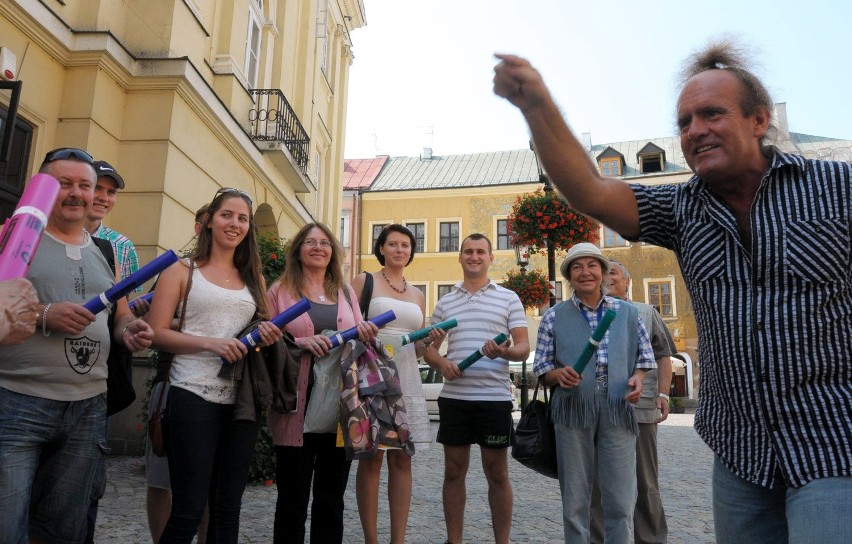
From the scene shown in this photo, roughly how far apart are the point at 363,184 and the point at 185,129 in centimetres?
3112

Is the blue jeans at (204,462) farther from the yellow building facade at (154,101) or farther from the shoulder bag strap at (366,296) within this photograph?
the yellow building facade at (154,101)

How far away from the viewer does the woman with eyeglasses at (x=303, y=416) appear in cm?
353

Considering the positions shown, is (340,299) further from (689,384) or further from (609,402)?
(689,384)

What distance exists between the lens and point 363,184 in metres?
40.0

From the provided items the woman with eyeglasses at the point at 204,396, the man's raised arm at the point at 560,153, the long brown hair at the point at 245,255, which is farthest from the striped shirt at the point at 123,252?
the man's raised arm at the point at 560,153

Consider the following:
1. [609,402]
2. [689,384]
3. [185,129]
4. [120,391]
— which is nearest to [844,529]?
[609,402]

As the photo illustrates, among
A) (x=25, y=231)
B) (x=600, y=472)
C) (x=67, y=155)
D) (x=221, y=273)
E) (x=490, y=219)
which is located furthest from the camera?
(x=490, y=219)

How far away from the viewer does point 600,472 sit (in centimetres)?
383

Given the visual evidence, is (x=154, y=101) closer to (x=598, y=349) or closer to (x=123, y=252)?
(x=123, y=252)

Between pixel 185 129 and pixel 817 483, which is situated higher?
pixel 185 129

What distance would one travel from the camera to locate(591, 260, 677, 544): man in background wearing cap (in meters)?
4.39

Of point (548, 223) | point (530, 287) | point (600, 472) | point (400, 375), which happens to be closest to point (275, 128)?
point (548, 223)

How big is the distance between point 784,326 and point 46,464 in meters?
2.64

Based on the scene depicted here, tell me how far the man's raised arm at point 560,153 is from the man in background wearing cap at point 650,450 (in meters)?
2.71
